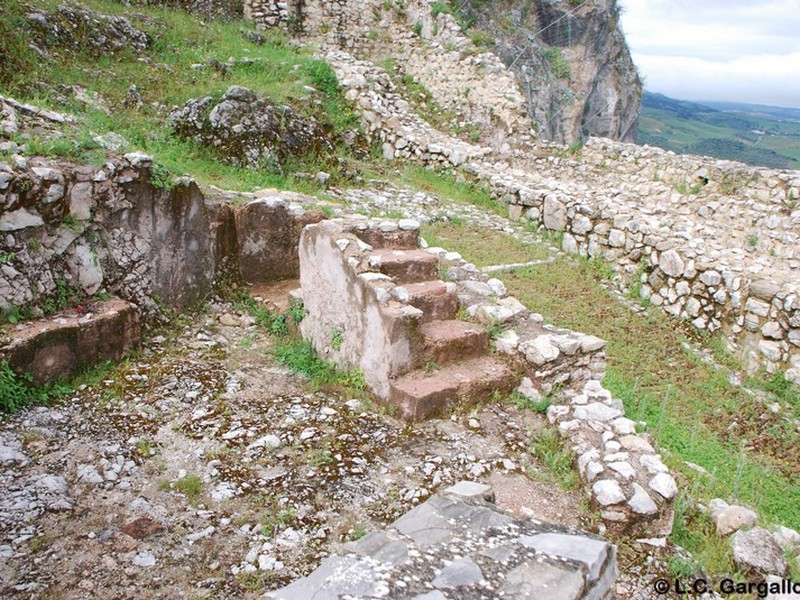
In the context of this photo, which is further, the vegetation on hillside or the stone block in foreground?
the vegetation on hillside

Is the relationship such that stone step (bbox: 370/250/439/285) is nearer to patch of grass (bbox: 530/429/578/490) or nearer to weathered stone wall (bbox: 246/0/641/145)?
patch of grass (bbox: 530/429/578/490)

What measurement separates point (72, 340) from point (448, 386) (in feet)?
9.21

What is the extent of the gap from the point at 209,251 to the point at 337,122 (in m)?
5.95

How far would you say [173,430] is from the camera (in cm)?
411

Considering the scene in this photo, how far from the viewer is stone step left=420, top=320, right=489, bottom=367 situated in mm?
4742

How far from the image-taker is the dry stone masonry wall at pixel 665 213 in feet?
23.0

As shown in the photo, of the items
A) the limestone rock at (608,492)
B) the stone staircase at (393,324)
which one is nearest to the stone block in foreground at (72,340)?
the stone staircase at (393,324)

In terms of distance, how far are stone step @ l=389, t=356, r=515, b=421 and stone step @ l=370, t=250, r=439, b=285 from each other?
926 millimetres

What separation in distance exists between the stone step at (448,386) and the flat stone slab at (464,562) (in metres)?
1.37

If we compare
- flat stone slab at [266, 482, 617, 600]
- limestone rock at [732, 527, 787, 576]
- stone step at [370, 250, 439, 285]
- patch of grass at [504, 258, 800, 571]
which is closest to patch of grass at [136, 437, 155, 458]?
flat stone slab at [266, 482, 617, 600]

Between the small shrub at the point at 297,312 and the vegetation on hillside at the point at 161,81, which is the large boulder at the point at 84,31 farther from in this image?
the small shrub at the point at 297,312

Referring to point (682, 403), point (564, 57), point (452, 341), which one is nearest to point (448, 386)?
point (452, 341)

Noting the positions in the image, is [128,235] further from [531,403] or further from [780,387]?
[780,387]

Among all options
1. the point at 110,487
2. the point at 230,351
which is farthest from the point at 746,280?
the point at 110,487
